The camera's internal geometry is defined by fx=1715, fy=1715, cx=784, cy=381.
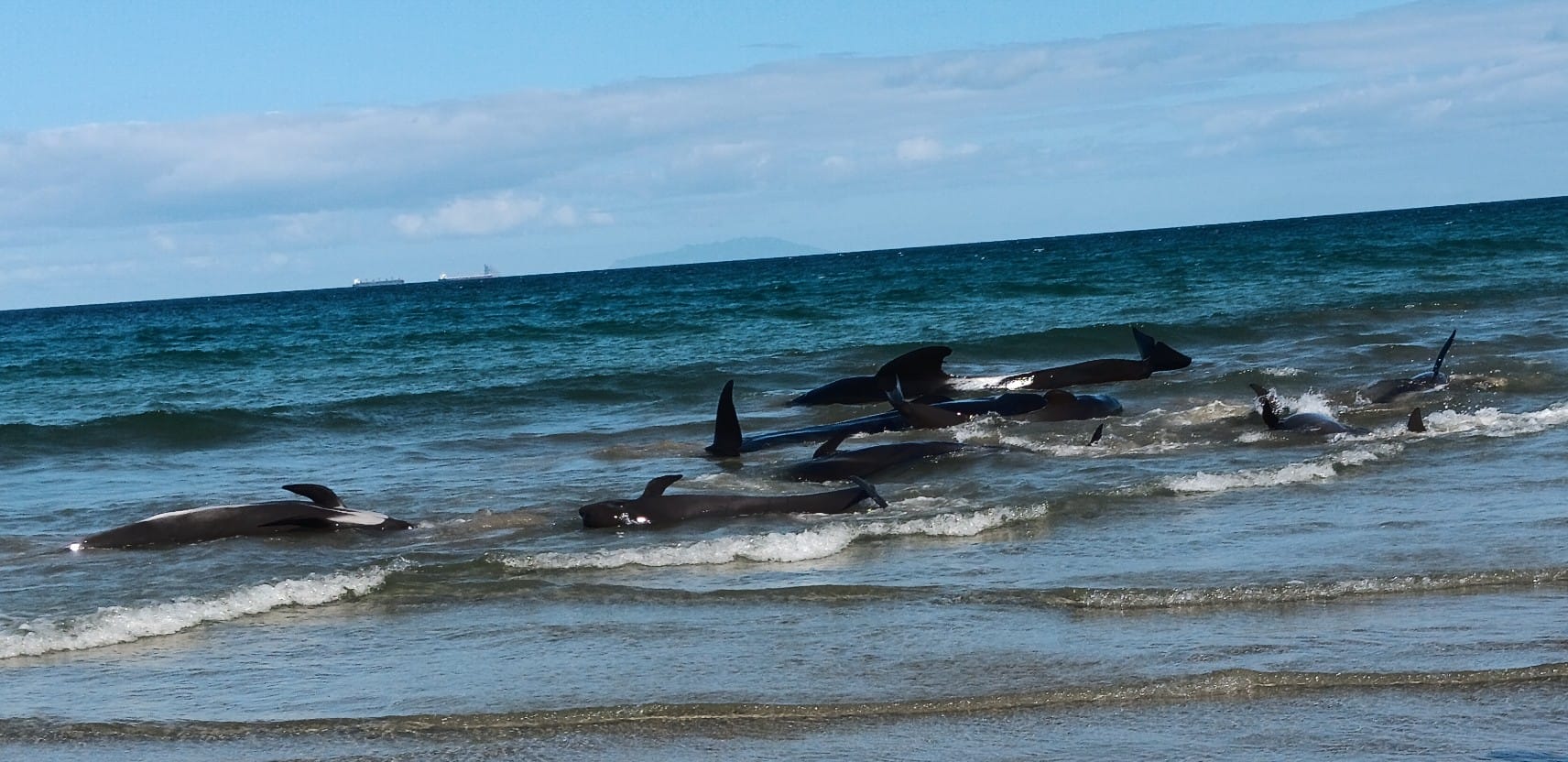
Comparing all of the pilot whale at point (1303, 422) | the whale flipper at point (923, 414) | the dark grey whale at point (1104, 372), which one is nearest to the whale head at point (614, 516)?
the whale flipper at point (923, 414)

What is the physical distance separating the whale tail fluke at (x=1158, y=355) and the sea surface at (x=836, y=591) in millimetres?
169

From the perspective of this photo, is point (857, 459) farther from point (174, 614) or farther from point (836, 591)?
point (174, 614)

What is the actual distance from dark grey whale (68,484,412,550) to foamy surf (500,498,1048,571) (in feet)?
6.56

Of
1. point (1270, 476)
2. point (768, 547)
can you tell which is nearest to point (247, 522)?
point (768, 547)

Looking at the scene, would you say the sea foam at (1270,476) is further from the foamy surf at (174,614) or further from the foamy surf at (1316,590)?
the foamy surf at (174,614)

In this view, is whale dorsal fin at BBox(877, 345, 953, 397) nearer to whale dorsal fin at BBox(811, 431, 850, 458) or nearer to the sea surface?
the sea surface

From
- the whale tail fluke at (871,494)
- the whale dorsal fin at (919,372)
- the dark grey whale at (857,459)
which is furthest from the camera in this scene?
the whale dorsal fin at (919,372)

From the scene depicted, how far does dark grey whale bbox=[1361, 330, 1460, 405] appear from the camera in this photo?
16.3 metres

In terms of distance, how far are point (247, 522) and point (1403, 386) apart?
1093 cm

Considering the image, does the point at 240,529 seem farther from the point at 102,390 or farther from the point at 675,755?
the point at 102,390

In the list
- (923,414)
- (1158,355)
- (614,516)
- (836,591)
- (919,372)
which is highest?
(919,372)

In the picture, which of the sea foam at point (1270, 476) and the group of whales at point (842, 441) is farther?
the sea foam at point (1270, 476)

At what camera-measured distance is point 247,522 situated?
454 inches

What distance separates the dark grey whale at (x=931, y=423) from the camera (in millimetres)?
15117
